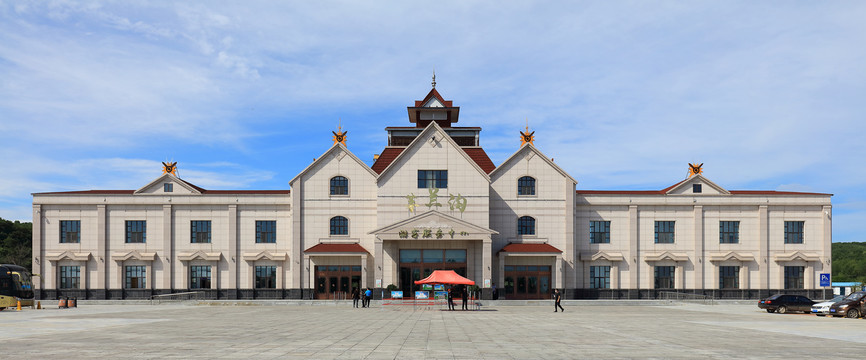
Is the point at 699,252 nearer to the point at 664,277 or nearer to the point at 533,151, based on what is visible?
the point at 664,277

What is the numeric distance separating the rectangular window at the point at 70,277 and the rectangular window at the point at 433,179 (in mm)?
28850

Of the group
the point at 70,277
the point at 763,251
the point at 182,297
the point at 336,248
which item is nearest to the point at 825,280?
the point at 763,251

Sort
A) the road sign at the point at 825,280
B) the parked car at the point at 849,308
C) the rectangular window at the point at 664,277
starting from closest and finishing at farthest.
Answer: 1. the parked car at the point at 849,308
2. the road sign at the point at 825,280
3. the rectangular window at the point at 664,277

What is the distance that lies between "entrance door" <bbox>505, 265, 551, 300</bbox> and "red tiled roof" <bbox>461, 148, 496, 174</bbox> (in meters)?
8.93

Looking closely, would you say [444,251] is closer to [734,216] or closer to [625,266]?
[625,266]

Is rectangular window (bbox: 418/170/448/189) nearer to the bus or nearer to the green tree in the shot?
the bus

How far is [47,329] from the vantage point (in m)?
28.2

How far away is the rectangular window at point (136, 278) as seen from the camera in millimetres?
59500

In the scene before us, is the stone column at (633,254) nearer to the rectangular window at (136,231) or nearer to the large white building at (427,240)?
the large white building at (427,240)

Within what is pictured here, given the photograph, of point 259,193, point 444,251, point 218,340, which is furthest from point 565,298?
point 218,340

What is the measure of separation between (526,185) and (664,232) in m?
12.5

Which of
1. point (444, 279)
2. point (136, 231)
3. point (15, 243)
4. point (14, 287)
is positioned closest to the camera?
point (444, 279)

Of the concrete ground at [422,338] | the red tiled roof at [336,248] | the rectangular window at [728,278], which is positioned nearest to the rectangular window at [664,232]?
the rectangular window at [728,278]

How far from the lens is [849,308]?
3934cm
